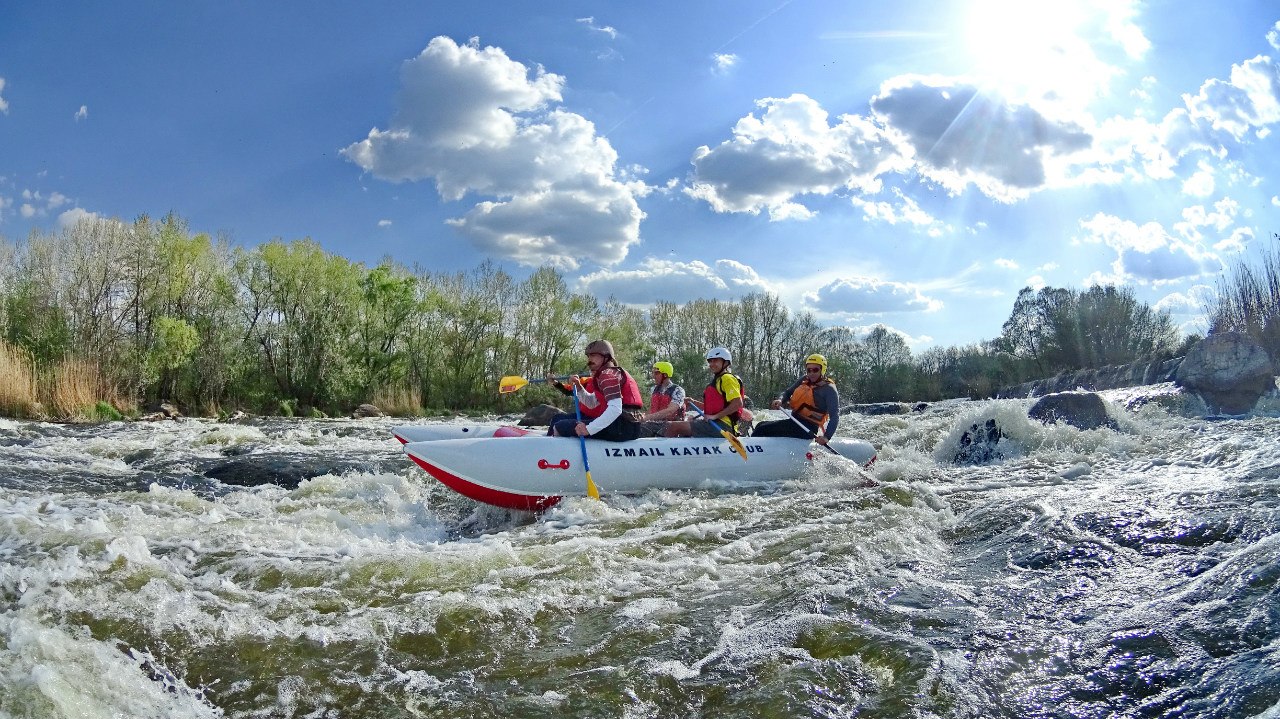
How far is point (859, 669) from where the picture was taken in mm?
3115

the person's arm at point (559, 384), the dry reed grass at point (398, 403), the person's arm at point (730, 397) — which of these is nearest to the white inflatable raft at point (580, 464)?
the person's arm at point (730, 397)

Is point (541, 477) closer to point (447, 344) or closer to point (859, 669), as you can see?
point (859, 669)

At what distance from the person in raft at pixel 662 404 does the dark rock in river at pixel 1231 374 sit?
11557 mm

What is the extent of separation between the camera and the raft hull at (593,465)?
21.5 feet

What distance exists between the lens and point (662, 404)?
10117mm

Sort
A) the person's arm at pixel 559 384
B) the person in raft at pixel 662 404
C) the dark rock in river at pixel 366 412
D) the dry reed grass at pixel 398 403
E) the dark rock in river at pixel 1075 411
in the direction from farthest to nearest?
the dry reed grass at pixel 398 403
the dark rock in river at pixel 366 412
the dark rock in river at pixel 1075 411
the person in raft at pixel 662 404
the person's arm at pixel 559 384

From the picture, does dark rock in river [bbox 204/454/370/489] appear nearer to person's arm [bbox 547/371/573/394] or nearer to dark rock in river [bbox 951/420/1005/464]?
person's arm [bbox 547/371/573/394]

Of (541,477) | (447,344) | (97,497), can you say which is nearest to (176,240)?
(447,344)

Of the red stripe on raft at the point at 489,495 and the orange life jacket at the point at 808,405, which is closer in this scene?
the red stripe on raft at the point at 489,495

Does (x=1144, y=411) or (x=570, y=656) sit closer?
(x=570, y=656)

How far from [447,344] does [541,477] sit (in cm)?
2742

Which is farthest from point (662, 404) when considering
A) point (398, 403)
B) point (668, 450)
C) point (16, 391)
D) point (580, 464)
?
point (398, 403)

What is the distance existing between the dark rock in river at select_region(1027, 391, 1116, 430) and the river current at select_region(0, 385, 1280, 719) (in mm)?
4374

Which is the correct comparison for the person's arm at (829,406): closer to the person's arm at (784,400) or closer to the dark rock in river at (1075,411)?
the person's arm at (784,400)
